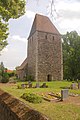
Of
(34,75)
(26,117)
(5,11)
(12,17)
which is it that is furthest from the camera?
(34,75)

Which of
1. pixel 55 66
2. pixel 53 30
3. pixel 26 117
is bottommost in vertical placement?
pixel 26 117

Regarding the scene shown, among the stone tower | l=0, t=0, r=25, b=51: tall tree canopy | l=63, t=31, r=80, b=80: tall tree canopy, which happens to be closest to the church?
the stone tower

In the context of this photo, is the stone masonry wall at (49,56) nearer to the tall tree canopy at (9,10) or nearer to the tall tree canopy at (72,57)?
the tall tree canopy at (72,57)

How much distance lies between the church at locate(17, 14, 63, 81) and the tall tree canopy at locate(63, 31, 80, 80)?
16.6 feet

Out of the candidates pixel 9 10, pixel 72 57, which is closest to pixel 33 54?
pixel 72 57

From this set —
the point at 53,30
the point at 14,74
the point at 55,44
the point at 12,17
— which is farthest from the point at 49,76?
the point at 12,17

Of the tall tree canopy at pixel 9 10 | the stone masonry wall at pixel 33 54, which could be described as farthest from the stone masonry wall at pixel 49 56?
the tall tree canopy at pixel 9 10

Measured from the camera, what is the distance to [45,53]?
46.4 meters

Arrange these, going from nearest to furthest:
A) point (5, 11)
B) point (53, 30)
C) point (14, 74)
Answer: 1. point (5, 11)
2. point (53, 30)
3. point (14, 74)

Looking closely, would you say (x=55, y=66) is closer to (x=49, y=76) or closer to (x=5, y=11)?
(x=49, y=76)

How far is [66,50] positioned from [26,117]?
51.2 meters

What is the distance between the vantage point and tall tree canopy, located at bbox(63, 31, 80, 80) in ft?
169

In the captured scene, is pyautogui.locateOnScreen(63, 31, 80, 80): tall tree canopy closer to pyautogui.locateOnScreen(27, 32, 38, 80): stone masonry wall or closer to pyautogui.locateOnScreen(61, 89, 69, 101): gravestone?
pyautogui.locateOnScreen(27, 32, 38, 80): stone masonry wall

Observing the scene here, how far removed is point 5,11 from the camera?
14.8 meters
